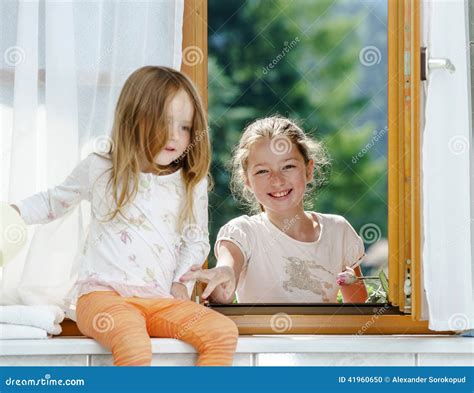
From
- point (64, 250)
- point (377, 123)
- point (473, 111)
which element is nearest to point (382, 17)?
point (377, 123)

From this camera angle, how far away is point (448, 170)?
2.62m

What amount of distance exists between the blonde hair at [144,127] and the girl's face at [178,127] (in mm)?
11

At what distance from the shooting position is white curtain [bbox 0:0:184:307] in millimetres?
2697

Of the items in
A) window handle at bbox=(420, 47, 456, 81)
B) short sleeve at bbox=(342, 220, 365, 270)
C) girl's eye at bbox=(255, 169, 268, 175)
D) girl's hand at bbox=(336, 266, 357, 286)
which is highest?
window handle at bbox=(420, 47, 456, 81)

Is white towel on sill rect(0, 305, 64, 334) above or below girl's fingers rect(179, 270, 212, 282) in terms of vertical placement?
below

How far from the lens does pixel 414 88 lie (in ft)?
8.63

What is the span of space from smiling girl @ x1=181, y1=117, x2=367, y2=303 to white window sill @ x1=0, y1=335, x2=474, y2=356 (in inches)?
29.2

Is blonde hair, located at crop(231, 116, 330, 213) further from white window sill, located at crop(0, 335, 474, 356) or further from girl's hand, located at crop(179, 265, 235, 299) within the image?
white window sill, located at crop(0, 335, 474, 356)

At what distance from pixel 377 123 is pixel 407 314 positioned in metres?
4.81

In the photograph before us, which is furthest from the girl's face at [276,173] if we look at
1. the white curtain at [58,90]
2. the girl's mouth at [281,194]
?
the white curtain at [58,90]

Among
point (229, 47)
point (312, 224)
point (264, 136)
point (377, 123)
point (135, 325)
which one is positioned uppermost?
point (229, 47)

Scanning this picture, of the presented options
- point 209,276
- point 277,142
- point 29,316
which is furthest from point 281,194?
point 29,316

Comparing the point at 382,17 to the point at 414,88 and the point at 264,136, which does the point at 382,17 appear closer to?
the point at 264,136

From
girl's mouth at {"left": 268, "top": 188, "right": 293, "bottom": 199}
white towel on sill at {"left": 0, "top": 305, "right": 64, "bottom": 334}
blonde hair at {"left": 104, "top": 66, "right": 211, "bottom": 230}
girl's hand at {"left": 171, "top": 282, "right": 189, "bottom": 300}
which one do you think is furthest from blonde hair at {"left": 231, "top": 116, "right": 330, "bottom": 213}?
white towel on sill at {"left": 0, "top": 305, "right": 64, "bottom": 334}
